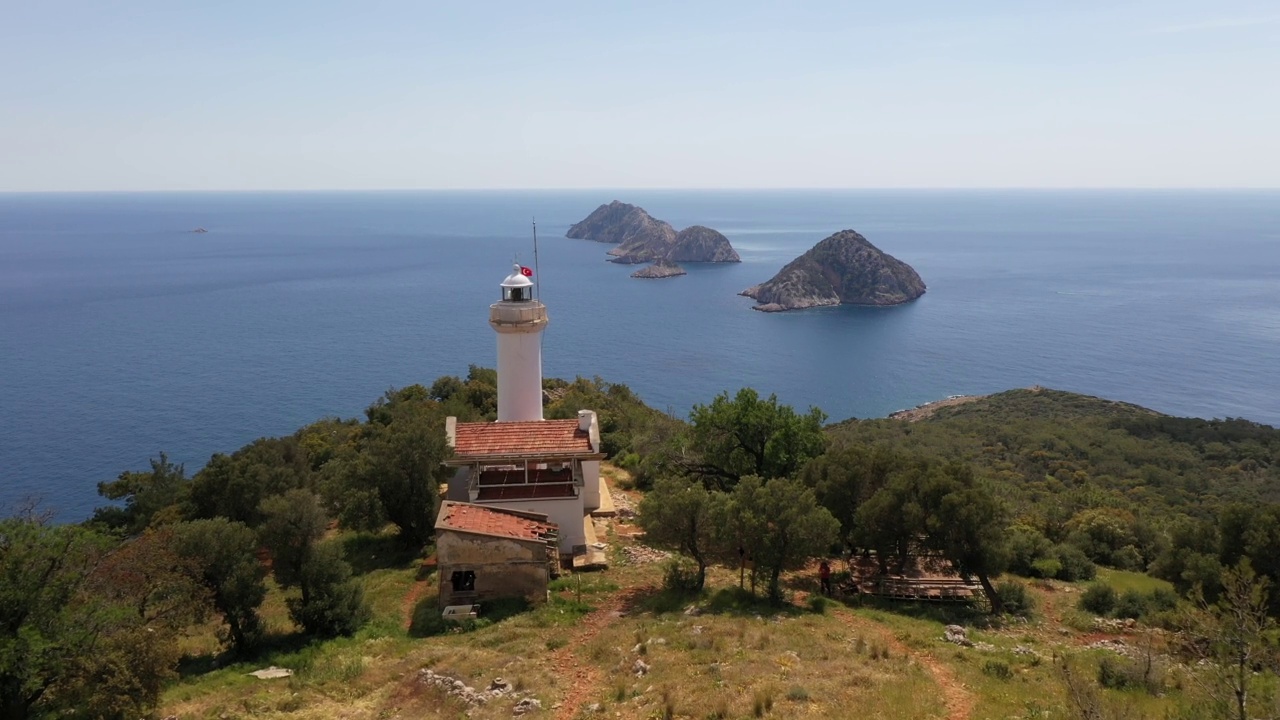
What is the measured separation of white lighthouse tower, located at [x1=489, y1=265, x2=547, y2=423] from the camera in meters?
25.9

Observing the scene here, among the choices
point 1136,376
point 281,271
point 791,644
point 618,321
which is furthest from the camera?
point 281,271

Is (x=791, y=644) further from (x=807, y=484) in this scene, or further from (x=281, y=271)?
(x=281, y=271)

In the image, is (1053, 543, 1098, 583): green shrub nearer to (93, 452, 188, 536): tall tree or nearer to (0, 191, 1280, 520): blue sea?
(93, 452, 188, 536): tall tree

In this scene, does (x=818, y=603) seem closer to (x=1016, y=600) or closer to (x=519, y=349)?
(x=1016, y=600)

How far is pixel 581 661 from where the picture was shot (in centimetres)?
1511

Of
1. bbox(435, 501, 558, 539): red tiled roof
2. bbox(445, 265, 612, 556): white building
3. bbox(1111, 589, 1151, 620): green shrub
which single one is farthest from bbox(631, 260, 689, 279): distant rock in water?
bbox(1111, 589, 1151, 620): green shrub

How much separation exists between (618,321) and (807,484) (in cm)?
9648

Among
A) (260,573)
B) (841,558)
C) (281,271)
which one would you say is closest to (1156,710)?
(841,558)

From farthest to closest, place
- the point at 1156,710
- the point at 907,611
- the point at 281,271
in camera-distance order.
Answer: the point at 281,271
the point at 907,611
the point at 1156,710

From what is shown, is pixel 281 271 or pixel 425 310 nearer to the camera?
pixel 425 310

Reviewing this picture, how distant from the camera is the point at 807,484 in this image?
23.9 metres

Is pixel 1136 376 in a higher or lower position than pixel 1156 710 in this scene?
lower

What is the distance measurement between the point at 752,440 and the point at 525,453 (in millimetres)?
8818

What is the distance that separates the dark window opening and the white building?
3017mm
